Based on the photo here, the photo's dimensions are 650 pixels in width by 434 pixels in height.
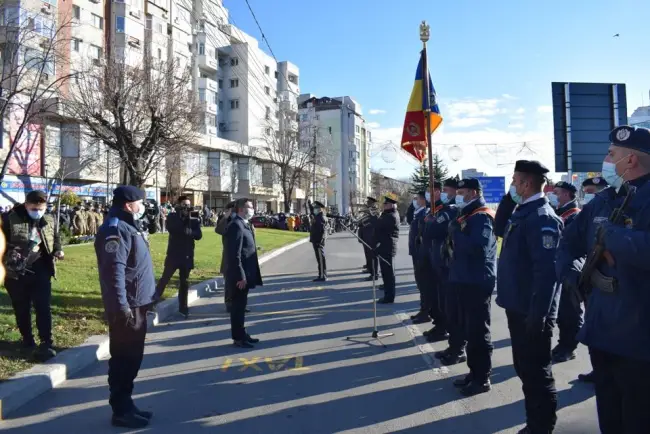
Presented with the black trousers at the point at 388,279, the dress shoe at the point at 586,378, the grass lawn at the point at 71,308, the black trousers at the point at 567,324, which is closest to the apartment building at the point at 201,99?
the grass lawn at the point at 71,308

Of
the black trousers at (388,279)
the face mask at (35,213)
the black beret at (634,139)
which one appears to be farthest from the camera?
the black trousers at (388,279)

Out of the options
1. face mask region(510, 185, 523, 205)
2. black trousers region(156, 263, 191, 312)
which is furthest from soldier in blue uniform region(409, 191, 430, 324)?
black trousers region(156, 263, 191, 312)

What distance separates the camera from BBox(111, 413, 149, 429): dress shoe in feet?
13.8

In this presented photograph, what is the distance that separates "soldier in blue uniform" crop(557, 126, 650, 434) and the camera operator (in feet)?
17.8

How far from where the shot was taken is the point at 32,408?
4617 mm

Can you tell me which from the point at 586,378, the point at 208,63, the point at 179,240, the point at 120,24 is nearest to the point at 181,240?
the point at 179,240

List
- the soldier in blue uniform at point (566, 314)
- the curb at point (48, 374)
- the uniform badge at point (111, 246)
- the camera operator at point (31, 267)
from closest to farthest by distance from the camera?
the uniform badge at point (111, 246)
the curb at point (48, 374)
the camera operator at point (31, 267)
the soldier in blue uniform at point (566, 314)

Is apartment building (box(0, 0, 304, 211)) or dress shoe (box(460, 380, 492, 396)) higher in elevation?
apartment building (box(0, 0, 304, 211))

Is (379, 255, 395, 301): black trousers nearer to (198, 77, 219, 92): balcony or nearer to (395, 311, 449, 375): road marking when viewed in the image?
(395, 311, 449, 375): road marking

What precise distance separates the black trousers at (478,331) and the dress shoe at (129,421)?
3022 millimetres

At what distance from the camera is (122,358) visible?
4297 mm

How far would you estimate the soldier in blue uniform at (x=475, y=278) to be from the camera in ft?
16.0

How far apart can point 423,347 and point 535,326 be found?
3166mm

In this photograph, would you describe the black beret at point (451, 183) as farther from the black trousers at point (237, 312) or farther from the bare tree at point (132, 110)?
the bare tree at point (132, 110)
